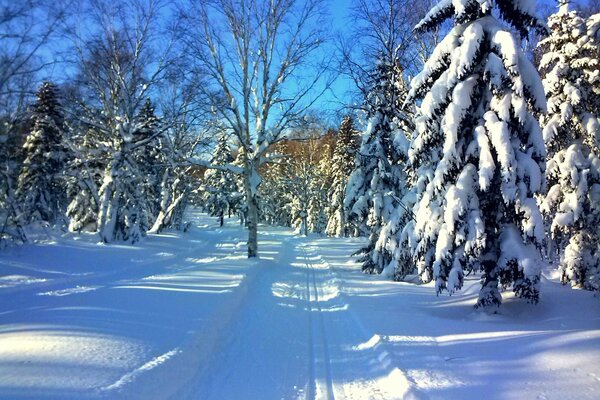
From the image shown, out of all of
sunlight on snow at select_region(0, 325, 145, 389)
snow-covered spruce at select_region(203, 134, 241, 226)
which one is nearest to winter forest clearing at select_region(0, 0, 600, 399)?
sunlight on snow at select_region(0, 325, 145, 389)

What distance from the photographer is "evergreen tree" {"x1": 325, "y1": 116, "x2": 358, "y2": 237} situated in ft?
122

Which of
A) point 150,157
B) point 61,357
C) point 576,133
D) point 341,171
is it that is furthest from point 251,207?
point 150,157

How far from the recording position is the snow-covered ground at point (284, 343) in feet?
16.5

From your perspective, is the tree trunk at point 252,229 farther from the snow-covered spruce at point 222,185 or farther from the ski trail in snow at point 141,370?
the snow-covered spruce at point 222,185

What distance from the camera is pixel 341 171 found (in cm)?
4194

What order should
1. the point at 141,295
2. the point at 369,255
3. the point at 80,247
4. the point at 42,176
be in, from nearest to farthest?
the point at 141,295, the point at 369,255, the point at 80,247, the point at 42,176

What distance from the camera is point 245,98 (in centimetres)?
1914

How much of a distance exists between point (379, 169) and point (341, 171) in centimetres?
2379

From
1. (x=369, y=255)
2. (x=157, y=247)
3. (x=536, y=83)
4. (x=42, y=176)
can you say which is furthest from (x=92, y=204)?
(x=536, y=83)

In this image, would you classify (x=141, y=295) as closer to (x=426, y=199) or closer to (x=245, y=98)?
(x=426, y=199)

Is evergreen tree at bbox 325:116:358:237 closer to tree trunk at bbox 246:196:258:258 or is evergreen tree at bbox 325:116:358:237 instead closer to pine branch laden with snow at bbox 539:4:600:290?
tree trunk at bbox 246:196:258:258

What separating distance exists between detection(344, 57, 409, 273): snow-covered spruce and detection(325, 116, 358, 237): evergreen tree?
12.2 meters

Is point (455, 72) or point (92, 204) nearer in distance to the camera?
point (455, 72)

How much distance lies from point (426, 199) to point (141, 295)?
22.0 ft
